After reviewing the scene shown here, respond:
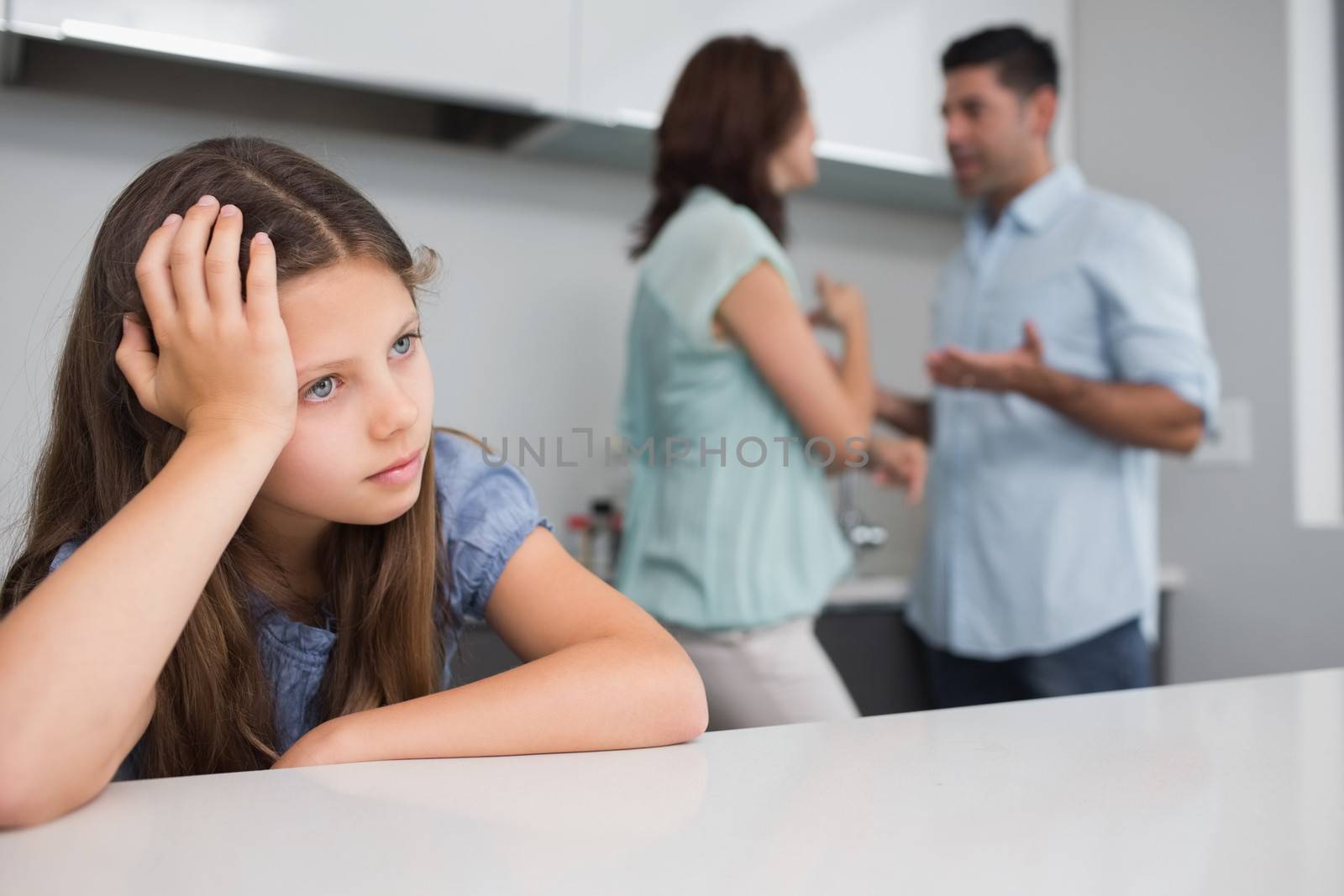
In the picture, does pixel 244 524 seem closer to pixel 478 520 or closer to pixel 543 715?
pixel 478 520

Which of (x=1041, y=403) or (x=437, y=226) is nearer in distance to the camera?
(x=1041, y=403)

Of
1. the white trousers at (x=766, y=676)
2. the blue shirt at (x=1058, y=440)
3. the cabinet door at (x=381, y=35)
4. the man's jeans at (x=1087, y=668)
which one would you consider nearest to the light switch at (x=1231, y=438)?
the blue shirt at (x=1058, y=440)

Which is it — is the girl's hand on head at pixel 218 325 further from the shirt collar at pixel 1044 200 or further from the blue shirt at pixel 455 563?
the shirt collar at pixel 1044 200

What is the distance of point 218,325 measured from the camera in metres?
0.62

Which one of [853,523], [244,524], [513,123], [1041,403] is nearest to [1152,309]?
[1041,403]

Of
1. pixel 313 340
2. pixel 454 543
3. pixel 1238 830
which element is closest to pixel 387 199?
pixel 454 543

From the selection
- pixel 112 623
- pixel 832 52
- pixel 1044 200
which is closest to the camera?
pixel 112 623

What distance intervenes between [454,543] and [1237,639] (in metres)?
1.77

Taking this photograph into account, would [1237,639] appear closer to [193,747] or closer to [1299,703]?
[1299,703]

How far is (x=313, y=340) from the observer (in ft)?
2.23

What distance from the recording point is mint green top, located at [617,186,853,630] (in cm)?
129

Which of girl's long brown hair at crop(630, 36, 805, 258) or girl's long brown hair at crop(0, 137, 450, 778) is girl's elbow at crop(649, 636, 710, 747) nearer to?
girl's long brown hair at crop(0, 137, 450, 778)

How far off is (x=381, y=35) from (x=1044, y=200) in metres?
1.06

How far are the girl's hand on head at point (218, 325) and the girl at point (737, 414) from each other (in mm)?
725
